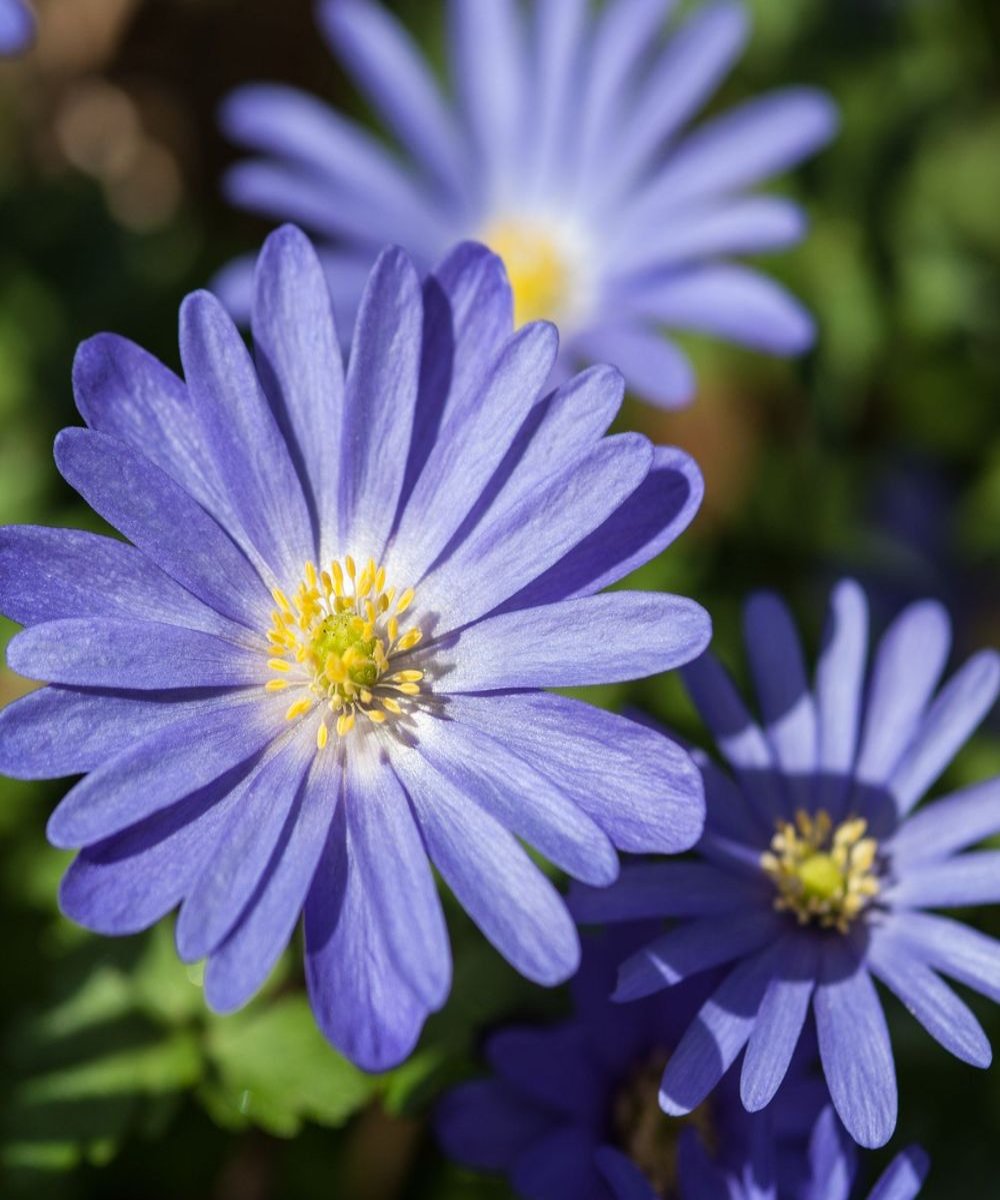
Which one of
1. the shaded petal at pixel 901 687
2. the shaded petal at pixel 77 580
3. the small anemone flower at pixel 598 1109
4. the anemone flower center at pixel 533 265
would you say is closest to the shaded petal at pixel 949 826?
the shaded petal at pixel 901 687

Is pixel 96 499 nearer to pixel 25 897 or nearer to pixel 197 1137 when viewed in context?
pixel 25 897

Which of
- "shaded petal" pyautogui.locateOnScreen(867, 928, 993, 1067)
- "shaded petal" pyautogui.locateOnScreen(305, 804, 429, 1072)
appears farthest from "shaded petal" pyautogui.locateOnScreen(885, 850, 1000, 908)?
"shaded petal" pyautogui.locateOnScreen(305, 804, 429, 1072)

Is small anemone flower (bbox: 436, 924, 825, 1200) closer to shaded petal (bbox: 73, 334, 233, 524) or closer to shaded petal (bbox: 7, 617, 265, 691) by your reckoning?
shaded petal (bbox: 7, 617, 265, 691)

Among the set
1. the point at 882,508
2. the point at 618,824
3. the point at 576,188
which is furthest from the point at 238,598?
the point at 882,508

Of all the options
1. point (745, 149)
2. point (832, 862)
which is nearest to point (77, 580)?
point (832, 862)

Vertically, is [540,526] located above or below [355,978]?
above

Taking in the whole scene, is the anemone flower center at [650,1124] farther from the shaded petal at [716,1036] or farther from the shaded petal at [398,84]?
the shaded petal at [398,84]

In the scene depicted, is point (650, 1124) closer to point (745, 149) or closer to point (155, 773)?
point (155, 773)
